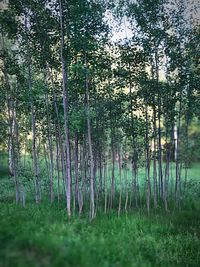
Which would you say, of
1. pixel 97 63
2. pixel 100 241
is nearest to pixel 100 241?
pixel 100 241

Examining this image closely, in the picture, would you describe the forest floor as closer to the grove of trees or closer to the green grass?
the green grass

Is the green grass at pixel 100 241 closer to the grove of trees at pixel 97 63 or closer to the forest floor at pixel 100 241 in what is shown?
the forest floor at pixel 100 241

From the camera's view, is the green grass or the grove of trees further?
the grove of trees

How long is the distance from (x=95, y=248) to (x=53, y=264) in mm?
1757

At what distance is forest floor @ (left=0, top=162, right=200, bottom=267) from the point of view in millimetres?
5953

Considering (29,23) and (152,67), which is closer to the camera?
(29,23)

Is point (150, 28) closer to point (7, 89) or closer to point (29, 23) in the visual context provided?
point (29, 23)

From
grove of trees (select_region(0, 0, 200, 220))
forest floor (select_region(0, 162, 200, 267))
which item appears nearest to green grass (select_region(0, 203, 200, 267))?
forest floor (select_region(0, 162, 200, 267))

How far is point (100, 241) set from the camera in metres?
7.86

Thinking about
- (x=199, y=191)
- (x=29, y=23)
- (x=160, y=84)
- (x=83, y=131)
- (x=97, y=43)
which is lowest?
(x=199, y=191)

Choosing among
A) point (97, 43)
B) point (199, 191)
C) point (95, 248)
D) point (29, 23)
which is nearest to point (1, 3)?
point (29, 23)

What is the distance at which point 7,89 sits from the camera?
15.8 meters

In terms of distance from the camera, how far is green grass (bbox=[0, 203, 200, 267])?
5957 millimetres

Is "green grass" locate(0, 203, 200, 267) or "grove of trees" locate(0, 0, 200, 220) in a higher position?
"grove of trees" locate(0, 0, 200, 220)
